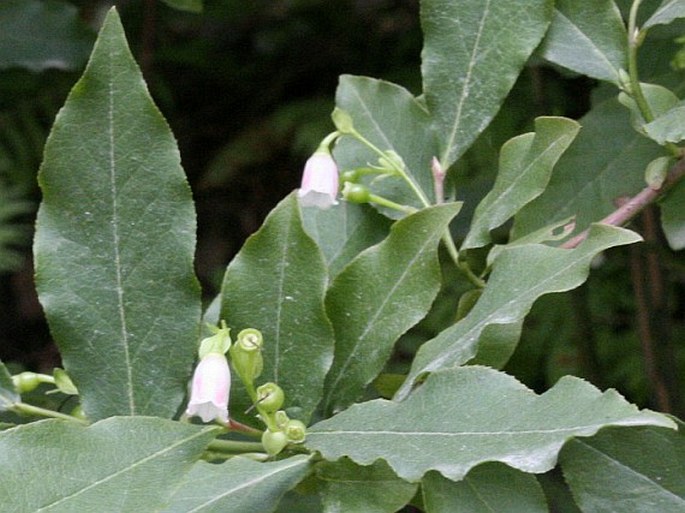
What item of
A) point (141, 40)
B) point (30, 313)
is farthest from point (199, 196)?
point (141, 40)

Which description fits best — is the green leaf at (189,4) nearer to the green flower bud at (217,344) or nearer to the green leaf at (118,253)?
the green leaf at (118,253)

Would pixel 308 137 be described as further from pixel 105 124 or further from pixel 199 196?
pixel 105 124

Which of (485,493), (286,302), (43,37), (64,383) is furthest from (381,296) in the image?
(43,37)

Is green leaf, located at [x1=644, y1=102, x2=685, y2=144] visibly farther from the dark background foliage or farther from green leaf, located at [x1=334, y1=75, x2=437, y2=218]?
the dark background foliage

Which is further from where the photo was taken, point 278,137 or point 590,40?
point 278,137

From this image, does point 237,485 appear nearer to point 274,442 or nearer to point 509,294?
point 274,442
